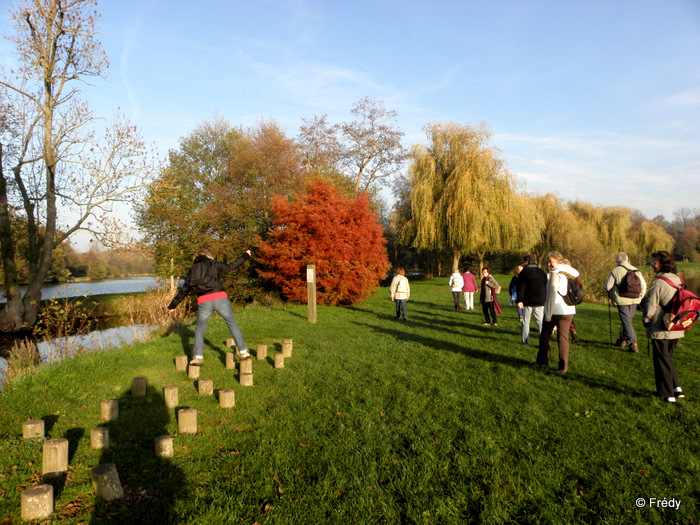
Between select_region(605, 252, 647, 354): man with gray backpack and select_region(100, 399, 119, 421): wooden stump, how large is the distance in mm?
8701

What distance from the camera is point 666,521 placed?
118 inches

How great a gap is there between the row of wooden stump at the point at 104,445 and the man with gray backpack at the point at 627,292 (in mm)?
7364

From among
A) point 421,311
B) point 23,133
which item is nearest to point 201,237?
point 23,133

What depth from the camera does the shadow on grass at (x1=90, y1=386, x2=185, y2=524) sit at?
3.25 metres

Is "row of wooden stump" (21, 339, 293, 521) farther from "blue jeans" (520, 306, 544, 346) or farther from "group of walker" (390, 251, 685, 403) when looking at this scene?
"blue jeans" (520, 306, 544, 346)

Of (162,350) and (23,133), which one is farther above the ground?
(23,133)

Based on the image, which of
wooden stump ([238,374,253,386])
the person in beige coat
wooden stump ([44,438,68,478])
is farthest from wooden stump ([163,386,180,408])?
the person in beige coat

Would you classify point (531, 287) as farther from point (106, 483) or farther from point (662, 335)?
point (106, 483)

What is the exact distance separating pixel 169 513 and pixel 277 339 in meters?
6.84

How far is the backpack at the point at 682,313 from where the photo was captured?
16.8 ft

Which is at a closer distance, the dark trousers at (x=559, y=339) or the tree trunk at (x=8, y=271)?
the dark trousers at (x=559, y=339)

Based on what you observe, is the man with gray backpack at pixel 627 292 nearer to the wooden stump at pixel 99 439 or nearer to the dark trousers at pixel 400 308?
the dark trousers at pixel 400 308

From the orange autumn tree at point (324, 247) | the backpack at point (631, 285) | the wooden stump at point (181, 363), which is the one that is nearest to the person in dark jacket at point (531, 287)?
the backpack at point (631, 285)

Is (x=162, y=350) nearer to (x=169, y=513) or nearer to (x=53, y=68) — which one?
(x=169, y=513)
